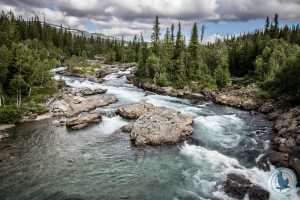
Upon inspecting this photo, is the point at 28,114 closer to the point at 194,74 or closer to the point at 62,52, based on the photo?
the point at 194,74

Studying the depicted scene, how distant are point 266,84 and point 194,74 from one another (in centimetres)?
2112

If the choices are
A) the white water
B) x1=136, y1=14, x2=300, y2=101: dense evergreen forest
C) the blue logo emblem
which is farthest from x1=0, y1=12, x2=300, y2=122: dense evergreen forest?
the blue logo emblem

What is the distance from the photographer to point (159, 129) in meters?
37.6

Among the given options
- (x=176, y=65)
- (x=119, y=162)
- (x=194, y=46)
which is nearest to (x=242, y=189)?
(x=119, y=162)

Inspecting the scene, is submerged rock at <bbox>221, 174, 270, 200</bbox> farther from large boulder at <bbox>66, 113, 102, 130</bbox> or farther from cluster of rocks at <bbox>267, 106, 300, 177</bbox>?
large boulder at <bbox>66, 113, 102, 130</bbox>

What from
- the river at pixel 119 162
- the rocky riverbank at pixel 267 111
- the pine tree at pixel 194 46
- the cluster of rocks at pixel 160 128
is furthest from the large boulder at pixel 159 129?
the pine tree at pixel 194 46

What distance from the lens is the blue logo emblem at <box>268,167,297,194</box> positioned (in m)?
25.0

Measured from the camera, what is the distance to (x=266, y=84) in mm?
70938

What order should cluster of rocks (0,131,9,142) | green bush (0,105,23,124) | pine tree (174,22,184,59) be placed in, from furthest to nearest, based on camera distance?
pine tree (174,22,184,59), green bush (0,105,23,124), cluster of rocks (0,131,9,142)

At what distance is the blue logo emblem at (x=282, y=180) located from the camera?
25016 millimetres

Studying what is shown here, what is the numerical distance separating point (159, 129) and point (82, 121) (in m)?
13.2

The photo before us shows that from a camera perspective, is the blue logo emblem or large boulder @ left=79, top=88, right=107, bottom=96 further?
large boulder @ left=79, top=88, right=107, bottom=96

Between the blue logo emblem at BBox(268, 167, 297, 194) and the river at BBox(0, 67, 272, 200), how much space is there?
2.77ft

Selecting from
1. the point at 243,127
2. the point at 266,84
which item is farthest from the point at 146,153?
the point at 266,84
